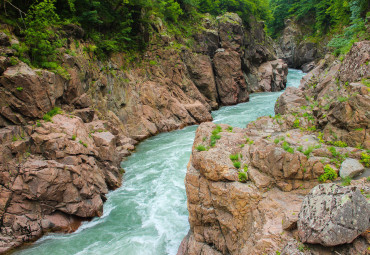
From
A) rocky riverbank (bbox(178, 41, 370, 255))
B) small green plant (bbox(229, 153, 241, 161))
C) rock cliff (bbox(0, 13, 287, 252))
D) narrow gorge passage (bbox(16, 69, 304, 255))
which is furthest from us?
rock cliff (bbox(0, 13, 287, 252))

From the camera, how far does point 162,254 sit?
9016mm

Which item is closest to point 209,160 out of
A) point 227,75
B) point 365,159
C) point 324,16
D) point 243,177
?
point 243,177

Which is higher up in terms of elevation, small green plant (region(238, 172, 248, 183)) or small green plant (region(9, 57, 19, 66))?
small green plant (region(9, 57, 19, 66))

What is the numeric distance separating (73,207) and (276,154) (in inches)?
348

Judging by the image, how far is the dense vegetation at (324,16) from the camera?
51.3ft

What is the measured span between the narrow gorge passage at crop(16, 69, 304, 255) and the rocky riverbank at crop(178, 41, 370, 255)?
2.24 m

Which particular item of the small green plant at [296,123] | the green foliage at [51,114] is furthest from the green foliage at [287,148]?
the green foliage at [51,114]

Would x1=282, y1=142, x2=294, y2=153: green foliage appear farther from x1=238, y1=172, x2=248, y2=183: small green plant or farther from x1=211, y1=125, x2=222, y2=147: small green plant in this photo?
x1=211, y1=125, x2=222, y2=147: small green plant

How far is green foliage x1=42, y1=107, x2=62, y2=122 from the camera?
12.0m

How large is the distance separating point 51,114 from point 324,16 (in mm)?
45878

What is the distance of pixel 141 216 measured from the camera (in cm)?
1127

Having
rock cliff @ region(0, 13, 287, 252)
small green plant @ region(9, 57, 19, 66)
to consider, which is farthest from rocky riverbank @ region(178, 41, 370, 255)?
small green plant @ region(9, 57, 19, 66)

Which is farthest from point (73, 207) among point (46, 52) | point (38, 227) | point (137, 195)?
point (46, 52)

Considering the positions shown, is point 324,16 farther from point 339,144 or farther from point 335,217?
point 335,217
